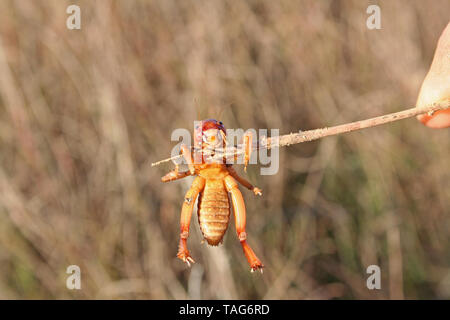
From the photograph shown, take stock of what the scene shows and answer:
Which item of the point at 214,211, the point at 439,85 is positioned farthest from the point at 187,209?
the point at 439,85

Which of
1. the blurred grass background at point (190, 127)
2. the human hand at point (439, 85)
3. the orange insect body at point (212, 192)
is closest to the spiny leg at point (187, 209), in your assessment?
the orange insect body at point (212, 192)

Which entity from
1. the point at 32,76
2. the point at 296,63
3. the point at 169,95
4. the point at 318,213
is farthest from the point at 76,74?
the point at 318,213

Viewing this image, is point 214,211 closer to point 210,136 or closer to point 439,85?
point 210,136

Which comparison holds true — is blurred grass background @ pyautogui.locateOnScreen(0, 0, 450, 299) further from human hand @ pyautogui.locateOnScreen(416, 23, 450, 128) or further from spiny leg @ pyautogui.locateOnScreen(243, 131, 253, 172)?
spiny leg @ pyautogui.locateOnScreen(243, 131, 253, 172)

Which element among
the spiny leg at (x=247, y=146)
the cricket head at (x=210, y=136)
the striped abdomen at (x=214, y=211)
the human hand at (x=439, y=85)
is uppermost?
the human hand at (x=439, y=85)

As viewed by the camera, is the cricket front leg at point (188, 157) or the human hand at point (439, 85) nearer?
the cricket front leg at point (188, 157)

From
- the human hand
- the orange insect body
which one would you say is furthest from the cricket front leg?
the human hand

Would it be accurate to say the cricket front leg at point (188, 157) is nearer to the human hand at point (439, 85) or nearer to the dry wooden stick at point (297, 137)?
the dry wooden stick at point (297, 137)
